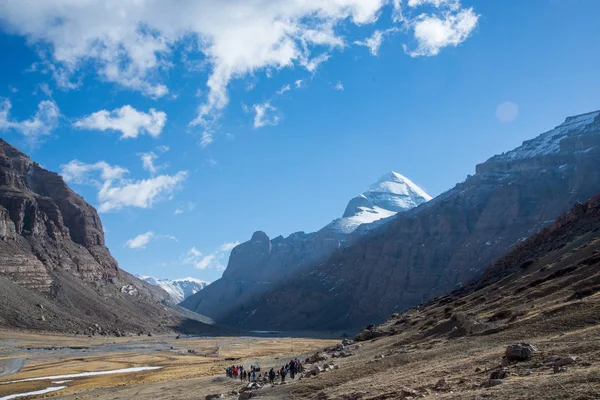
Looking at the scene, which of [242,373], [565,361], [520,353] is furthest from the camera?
[242,373]

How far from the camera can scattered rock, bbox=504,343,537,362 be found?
23.5 meters

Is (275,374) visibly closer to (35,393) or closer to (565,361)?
(35,393)

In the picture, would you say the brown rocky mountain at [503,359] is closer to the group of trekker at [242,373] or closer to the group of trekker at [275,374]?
the group of trekker at [275,374]

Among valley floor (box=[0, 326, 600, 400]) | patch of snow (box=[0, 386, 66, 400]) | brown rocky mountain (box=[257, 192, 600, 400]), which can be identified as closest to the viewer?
valley floor (box=[0, 326, 600, 400])

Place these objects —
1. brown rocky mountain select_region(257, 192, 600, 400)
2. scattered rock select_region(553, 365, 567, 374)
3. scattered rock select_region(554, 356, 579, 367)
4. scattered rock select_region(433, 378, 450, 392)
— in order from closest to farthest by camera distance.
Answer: brown rocky mountain select_region(257, 192, 600, 400), scattered rock select_region(553, 365, 567, 374), scattered rock select_region(554, 356, 579, 367), scattered rock select_region(433, 378, 450, 392)

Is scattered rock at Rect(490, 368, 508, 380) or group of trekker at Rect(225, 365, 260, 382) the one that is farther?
group of trekker at Rect(225, 365, 260, 382)

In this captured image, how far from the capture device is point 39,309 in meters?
187

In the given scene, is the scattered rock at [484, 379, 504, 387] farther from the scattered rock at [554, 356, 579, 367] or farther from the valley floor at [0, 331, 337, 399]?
the valley floor at [0, 331, 337, 399]

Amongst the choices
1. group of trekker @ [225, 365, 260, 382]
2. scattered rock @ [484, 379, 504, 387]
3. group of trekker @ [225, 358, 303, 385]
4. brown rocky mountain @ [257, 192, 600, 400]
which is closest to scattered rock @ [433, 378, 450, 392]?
brown rocky mountain @ [257, 192, 600, 400]

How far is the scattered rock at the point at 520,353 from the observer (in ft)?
77.1

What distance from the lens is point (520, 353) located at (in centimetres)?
2361

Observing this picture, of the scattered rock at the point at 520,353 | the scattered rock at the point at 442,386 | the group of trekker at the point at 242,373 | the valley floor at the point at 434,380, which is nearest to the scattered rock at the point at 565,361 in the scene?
the valley floor at the point at 434,380

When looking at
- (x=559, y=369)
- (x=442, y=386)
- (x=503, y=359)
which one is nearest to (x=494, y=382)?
(x=559, y=369)

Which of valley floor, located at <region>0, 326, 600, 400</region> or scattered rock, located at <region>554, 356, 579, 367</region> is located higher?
scattered rock, located at <region>554, 356, 579, 367</region>
